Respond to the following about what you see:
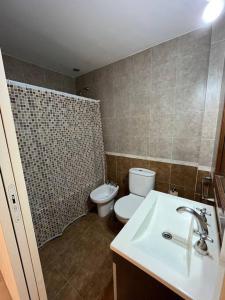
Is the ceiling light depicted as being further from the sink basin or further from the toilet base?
the toilet base

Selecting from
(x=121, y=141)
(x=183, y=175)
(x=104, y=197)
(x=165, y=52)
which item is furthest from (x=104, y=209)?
(x=165, y=52)

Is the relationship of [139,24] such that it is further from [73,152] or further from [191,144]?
[73,152]

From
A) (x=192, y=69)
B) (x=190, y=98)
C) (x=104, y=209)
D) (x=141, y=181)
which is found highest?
(x=192, y=69)

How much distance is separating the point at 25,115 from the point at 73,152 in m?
0.72

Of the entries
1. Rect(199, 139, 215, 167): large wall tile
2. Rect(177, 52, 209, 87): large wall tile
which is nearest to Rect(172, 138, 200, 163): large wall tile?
Rect(199, 139, 215, 167): large wall tile

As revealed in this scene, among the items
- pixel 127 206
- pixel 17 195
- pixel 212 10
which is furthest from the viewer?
pixel 127 206

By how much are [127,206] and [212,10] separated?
203cm

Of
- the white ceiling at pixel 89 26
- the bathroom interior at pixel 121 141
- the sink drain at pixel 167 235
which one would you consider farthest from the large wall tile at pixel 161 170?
the white ceiling at pixel 89 26

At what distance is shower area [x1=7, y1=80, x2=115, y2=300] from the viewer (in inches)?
50.4

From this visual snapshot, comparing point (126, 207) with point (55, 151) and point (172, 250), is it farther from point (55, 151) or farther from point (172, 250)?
point (55, 151)

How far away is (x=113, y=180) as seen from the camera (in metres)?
2.40

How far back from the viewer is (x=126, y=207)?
1638 millimetres

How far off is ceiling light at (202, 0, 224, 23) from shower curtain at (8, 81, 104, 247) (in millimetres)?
1514

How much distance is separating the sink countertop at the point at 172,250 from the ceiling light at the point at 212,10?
62.4 inches
